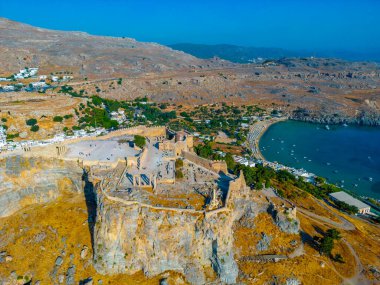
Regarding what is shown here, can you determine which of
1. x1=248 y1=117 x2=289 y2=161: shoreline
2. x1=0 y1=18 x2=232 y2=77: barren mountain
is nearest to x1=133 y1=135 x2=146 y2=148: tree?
x1=248 y1=117 x2=289 y2=161: shoreline

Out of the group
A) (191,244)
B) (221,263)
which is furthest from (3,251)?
(221,263)

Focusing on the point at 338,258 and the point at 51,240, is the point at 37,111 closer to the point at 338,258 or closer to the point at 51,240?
the point at 51,240

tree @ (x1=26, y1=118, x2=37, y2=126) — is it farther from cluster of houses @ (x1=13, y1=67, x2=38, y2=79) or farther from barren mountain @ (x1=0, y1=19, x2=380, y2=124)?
cluster of houses @ (x1=13, y1=67, x2=38, y2=79)

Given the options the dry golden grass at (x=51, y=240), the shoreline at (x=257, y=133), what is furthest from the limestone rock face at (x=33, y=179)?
the shoreline at (x=257, y=133)

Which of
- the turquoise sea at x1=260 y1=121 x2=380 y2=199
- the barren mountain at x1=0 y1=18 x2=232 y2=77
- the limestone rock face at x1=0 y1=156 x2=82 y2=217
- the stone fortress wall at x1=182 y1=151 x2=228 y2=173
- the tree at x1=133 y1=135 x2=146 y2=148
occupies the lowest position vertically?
the turquoise sea at x1=260 y1=121 x2=380 y2=199

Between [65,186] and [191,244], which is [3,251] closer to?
[65,186]

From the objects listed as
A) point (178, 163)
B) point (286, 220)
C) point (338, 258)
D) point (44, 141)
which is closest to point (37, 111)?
point (44, 141)
